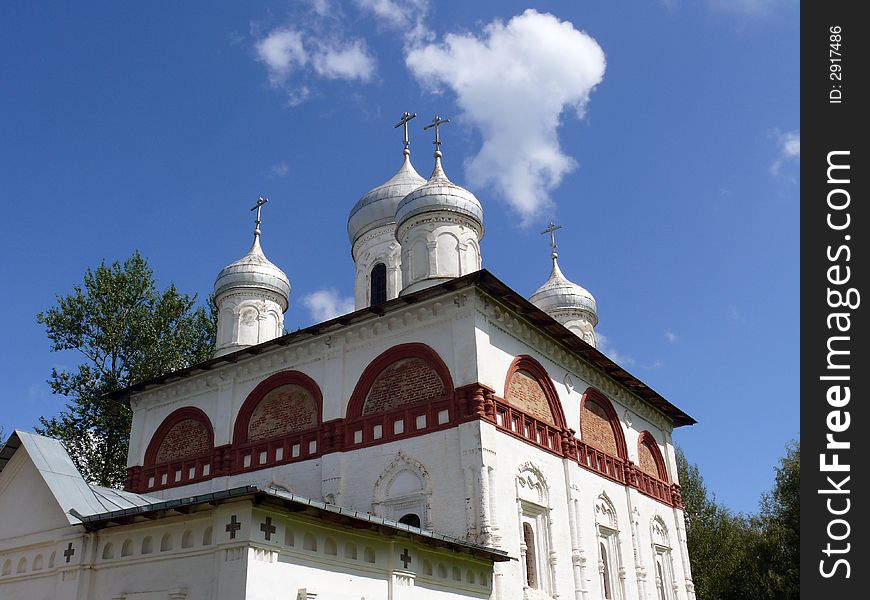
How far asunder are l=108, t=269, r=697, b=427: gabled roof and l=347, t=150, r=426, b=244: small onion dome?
6.38 m

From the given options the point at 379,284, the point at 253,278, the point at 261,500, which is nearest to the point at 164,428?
the point at 253,278

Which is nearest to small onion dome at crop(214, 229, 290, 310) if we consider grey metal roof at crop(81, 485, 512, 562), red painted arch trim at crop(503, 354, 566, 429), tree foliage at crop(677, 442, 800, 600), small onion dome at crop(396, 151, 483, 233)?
small onion dome at crop(396, 151, 483, 233)

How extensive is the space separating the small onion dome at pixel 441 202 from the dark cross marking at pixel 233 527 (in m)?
10.2

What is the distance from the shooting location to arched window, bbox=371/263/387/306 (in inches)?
840

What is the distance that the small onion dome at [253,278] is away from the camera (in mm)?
21766

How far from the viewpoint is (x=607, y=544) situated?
1662 cm

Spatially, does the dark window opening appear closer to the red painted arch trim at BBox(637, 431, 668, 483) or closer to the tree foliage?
the red painted arch trim at BBox(637, 431, 668, 483)

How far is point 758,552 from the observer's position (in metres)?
25.8

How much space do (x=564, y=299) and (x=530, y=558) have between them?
38.7 ft

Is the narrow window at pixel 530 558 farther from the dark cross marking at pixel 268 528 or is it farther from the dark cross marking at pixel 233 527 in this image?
the dark cross marking at pixel 233 527

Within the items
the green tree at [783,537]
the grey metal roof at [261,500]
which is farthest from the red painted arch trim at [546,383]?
the green tree at [783,537]

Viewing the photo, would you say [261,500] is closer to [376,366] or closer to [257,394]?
[376,366]

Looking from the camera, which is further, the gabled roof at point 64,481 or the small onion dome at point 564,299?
the small onion dome at point 564,299
